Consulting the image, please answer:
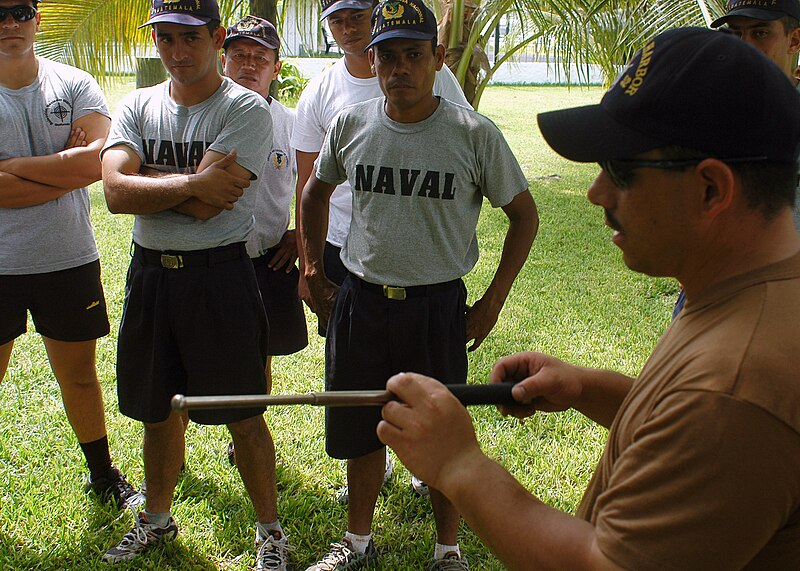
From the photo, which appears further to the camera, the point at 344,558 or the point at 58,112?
the point at 58,112

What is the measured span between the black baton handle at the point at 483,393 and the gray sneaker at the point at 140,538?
84.6 inches

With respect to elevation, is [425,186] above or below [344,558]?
above

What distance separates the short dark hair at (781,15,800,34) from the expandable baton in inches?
105

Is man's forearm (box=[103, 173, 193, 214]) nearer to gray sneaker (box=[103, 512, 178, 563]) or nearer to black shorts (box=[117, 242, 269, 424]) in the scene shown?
black shorts (box=[117, 242, 269, 424])

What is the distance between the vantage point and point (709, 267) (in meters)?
1.35

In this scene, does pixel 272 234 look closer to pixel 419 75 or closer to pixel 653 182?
pixel 419 75

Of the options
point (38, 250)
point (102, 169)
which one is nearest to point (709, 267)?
point (102, 169)

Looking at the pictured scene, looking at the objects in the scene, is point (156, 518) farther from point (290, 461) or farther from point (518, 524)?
point (518, 524)

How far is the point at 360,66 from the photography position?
384 centimetres

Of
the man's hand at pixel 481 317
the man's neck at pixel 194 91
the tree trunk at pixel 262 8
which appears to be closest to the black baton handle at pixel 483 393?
the man's hand at pixel 481 317

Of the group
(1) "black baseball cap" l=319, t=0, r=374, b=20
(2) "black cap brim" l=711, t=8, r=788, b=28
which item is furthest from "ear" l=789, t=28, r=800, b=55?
(1) "black baseball cap" l=319, t=0, r=374, b=20

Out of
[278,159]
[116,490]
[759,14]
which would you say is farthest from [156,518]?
[759,14]

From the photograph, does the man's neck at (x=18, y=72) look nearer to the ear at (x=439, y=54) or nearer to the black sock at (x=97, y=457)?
the black sock at (x=97, y=457)

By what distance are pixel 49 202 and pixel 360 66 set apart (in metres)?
1.62
